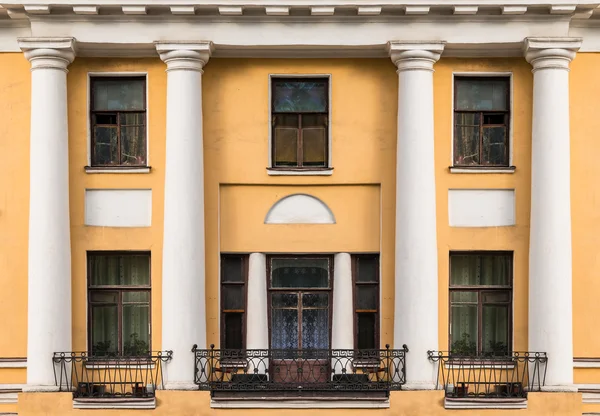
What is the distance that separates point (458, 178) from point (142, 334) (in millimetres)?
6835

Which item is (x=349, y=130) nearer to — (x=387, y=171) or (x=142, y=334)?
(x=387, y=171)

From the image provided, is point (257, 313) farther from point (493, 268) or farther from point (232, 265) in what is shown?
point (493, 268)

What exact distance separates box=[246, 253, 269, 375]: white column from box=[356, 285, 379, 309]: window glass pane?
5.94ft

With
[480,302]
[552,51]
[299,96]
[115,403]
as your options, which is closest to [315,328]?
[480,302]

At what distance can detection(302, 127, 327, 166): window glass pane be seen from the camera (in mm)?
21375

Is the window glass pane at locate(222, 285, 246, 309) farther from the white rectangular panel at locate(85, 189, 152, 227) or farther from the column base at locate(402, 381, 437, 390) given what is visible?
the column base at locate(402, 381, 437, 390)

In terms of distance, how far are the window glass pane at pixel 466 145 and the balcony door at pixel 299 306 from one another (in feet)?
10.7

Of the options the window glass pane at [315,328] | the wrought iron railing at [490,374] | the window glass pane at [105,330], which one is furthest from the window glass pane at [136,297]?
the wrought iron railing at [490,374]

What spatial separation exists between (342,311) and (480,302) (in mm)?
2696

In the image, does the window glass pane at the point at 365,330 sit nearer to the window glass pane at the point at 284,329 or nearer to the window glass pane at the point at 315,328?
the window glass pane at the point at 315,328

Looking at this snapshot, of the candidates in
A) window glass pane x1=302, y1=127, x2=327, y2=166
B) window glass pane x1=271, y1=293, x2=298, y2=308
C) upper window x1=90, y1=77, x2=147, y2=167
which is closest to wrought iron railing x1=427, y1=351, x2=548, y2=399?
window glass pane x1=271, y1=293, x2=298, y2=308

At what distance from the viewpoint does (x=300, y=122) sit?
2139 cm

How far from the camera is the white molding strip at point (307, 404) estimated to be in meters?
20.0

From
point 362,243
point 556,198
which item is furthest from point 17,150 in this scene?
point 556,198
